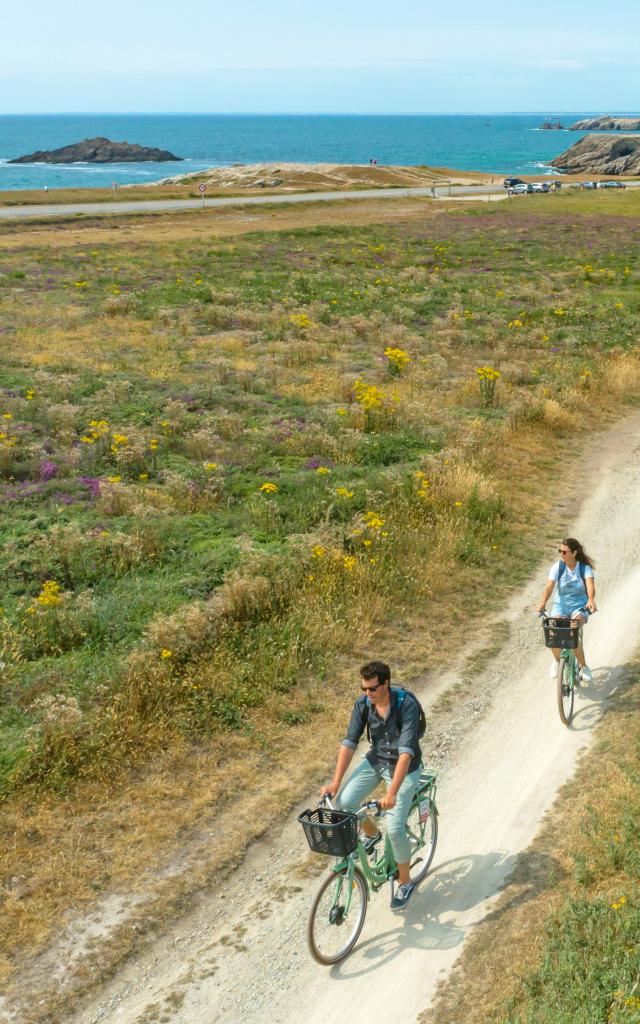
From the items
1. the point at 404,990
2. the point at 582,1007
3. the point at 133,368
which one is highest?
the point at 133,368

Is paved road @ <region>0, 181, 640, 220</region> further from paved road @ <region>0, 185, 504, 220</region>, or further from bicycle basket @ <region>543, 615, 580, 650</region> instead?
bicycle basket @ <region>543, 615, 580, 650</region>

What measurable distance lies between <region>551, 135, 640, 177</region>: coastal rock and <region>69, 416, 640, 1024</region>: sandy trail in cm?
13311

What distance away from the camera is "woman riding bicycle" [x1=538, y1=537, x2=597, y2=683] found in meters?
10.7

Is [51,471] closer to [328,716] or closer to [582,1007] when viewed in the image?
[328,716]

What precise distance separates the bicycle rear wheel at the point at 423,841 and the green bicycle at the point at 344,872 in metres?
0.02

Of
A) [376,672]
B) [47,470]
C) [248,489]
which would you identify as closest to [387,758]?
[376,672]

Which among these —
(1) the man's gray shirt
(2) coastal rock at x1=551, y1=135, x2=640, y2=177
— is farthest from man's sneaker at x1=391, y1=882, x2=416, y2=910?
(2) coastal rock at x1=551, y1=135, x2=640, y2=177

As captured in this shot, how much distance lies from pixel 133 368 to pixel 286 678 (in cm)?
1526

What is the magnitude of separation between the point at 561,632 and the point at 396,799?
12.4 feet

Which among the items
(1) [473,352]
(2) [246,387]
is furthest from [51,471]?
(1) [473,352]

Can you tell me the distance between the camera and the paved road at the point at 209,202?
6472cm

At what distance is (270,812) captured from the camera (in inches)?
359

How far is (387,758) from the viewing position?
7.52m

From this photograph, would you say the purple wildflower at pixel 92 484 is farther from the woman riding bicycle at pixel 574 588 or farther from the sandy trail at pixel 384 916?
the woman riding bicycle at pixel 574 588
